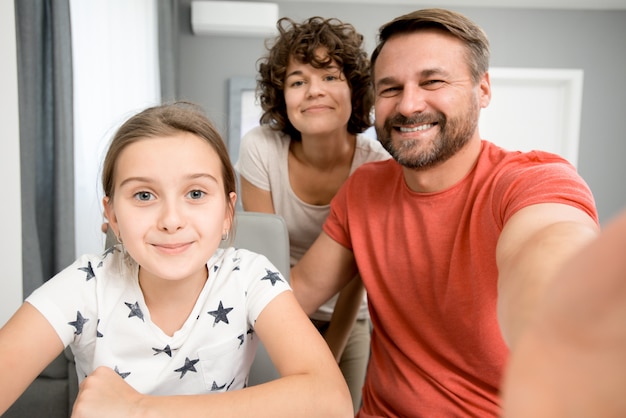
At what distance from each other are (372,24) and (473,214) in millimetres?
4146

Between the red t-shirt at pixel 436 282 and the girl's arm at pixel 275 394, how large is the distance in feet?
1.18

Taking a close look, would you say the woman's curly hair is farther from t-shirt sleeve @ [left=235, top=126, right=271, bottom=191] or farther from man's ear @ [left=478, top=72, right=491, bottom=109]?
man's ear @ [left=478, top=72, right=491, bottom=109]

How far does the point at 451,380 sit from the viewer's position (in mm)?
1085

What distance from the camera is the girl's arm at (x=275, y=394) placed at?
2.31 ft

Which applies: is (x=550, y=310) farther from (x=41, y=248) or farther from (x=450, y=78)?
(x=41, y=248)

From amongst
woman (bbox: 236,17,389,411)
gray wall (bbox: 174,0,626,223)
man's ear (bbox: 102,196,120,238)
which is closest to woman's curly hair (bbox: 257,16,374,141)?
woman (bbox: 236,17,389,411)

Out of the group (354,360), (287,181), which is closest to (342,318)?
(354,360)

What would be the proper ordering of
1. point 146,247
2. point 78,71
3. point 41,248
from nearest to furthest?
point 146,247
point 41,248
point 78,71

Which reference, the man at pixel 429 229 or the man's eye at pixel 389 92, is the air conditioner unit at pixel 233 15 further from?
the man's eye at pixel 389 92

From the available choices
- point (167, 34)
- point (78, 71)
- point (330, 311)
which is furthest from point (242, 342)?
point (167, 34)

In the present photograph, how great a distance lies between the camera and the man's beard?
116cm

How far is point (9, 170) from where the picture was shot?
→ 1.50 m

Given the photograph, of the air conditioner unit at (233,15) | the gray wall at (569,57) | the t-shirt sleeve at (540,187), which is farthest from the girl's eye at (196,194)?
the gray wall at (569,57)

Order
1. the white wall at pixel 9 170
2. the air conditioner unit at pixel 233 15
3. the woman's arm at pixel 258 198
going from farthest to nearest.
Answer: the air conditioner unit at pixel 233 15, the woman's arm at pixel 258 198, the white wall at pixel 9 170
